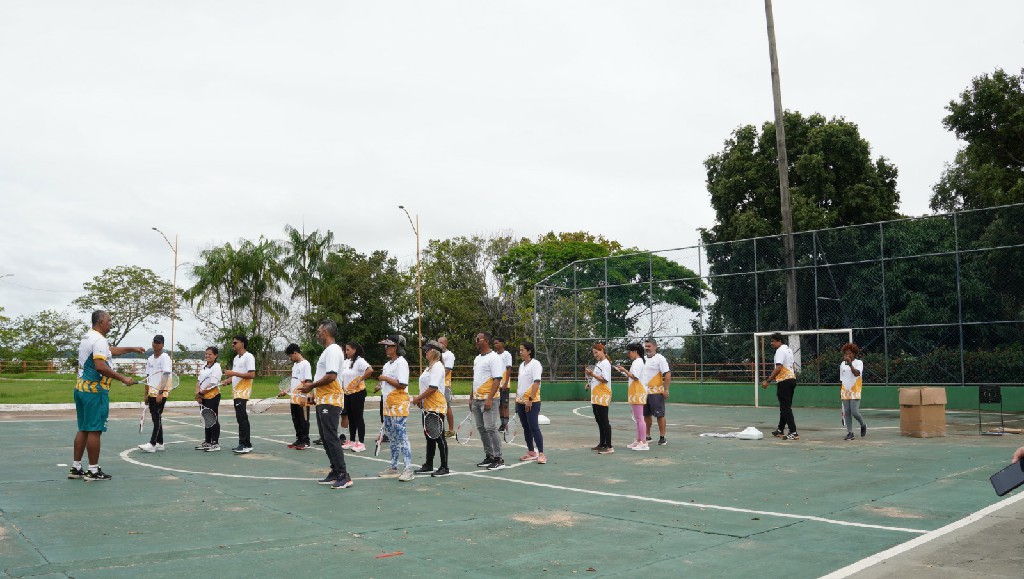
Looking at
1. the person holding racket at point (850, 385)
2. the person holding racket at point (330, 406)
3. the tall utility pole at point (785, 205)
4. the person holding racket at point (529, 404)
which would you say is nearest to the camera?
the person holding racket at point (330, 406)

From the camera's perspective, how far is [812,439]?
1571 centimetres

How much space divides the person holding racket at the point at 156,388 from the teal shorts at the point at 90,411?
358 centimetres

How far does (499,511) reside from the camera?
27.3ft

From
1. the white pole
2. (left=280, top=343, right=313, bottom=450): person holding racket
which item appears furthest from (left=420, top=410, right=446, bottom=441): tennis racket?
the white pole

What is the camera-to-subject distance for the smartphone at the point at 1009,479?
4973 millimetres

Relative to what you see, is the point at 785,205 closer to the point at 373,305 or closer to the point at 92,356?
the point at 92,356

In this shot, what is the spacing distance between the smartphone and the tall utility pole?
71.0 ft

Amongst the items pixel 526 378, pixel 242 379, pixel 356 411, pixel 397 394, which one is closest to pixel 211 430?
pixel 242 379

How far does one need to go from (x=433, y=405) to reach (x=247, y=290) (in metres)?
39.8

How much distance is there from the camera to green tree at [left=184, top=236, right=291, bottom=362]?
46.8 m

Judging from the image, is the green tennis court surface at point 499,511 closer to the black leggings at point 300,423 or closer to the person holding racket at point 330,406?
the person holding racket at point 330,406

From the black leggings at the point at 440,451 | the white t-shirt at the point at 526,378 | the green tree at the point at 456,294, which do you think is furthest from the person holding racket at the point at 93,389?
the green tree at the point at 456,294

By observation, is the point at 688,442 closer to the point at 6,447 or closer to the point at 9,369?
the point at 6,447

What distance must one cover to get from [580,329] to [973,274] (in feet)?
47.6
